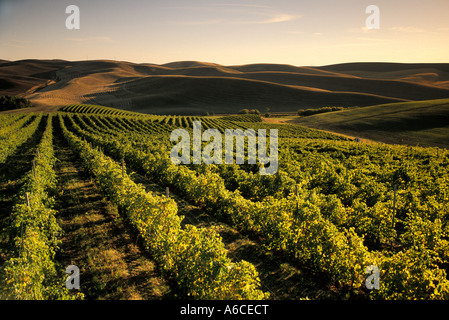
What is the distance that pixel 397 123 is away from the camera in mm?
63375

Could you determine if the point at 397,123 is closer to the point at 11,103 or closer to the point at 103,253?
the point at 103,253

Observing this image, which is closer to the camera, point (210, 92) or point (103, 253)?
point (103, 253)

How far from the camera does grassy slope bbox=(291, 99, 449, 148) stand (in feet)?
173

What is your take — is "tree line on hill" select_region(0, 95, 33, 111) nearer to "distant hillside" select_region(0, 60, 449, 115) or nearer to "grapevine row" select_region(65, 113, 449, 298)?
"distant hillside" select_region(0, 60, 449, 115)

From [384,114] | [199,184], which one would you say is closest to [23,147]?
[199,184]

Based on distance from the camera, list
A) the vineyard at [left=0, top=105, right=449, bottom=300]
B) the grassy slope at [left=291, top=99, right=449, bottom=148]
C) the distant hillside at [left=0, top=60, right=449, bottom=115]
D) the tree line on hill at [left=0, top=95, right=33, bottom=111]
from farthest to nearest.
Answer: the distant hillside at [left=0, top=60, right=449, bottom=115], the tree line on hill at [left=0, top=95, right=33, bottom=111], the grassy slope at [left=291, top=99, right=449, bottom=148], the vineyard at [left=0, top=105, right=449, bottom=300]

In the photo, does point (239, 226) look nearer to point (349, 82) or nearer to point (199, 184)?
point (199, 184)

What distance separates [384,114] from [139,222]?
79.4m

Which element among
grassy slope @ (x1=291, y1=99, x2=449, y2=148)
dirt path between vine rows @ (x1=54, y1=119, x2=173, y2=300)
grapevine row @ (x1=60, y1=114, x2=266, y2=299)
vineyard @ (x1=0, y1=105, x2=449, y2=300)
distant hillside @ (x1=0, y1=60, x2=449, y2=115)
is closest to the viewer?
grapevine row @ (x1=60, y1=114, x2=266, y2=299)

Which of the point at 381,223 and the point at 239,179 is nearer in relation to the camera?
the point at 381,223

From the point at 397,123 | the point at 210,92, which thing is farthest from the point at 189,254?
the point at 210,92

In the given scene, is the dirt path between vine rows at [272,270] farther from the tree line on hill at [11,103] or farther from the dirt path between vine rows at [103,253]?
the tree line on hill at [11,103]

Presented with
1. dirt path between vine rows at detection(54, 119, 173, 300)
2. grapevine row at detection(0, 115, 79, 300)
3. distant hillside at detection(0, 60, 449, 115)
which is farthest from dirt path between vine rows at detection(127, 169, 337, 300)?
distant hillside at detection(0, 60, 449, 115)

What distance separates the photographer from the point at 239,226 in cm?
1120
